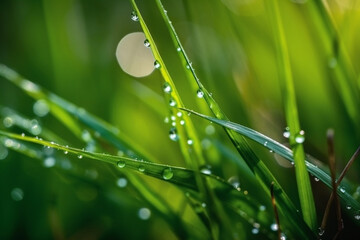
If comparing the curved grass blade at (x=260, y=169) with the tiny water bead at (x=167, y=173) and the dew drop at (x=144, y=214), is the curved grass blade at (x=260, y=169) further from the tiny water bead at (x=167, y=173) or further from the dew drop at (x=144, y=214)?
the dew drop at (x=144, y=214)

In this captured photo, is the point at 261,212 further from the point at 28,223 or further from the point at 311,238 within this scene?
the point at 28,223

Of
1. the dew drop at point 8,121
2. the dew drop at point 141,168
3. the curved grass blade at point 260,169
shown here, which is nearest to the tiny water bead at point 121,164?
the dew drop at point 141,168

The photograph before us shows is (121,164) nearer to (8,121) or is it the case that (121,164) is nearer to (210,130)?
(210,130)

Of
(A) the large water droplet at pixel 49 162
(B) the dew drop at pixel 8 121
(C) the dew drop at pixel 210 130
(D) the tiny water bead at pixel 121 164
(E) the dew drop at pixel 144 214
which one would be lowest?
(D) the tiny water bead at pixel 121 164

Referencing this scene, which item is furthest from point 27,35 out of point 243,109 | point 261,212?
point 261,212

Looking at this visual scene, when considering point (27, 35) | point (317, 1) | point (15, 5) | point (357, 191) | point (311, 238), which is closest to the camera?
point (311, 238)

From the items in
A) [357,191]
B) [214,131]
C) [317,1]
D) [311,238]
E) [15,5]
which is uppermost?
[15,5]

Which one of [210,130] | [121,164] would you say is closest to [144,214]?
[210,130]
